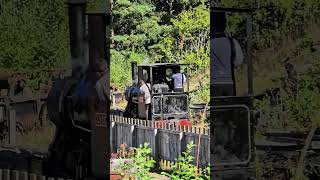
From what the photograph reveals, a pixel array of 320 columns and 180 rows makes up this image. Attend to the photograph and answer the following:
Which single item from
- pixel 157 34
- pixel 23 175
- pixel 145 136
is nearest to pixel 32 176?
pixel 23 175

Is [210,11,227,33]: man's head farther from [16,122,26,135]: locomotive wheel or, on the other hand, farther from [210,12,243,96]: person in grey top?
[16,122,26,135]: locomotive wheel

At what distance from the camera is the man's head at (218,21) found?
233 cm

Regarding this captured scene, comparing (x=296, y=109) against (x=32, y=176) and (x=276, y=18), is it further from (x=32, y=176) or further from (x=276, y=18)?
(x=32, y=176)

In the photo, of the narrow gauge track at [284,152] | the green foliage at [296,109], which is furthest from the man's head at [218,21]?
the narrow gauge track at [284,152]

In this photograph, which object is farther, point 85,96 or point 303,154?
point 85,96

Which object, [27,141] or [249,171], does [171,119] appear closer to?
[27,141]

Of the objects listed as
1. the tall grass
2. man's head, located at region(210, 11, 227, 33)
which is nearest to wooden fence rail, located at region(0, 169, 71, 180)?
the tall grass

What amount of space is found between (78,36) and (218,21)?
0.78 meters

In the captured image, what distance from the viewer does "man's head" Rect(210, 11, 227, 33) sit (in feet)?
7.64

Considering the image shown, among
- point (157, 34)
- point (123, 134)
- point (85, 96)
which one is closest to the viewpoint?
point (85, 96)

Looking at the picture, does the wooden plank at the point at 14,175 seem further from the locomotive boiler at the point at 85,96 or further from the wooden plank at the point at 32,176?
the locomotive boiler at the point at 85,96

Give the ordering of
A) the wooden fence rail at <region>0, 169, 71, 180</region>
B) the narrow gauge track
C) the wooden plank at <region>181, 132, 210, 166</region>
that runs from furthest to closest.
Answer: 1. the wooden plank at <region>181, 132, 210, 166</region>
2. the wooden fence rail at <region>0, 169, 71, 180</region>
3. the narrow gauge track

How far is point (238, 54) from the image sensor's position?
230cm

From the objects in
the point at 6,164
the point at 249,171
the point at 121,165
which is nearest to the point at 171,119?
the point at 121,165
